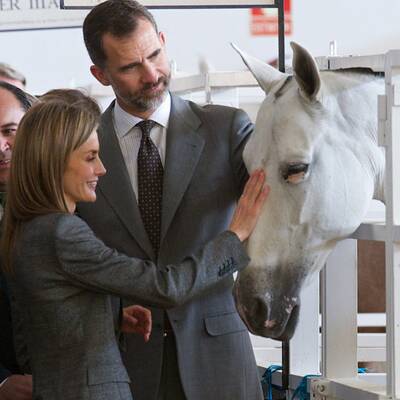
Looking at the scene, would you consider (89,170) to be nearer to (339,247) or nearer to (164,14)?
(339,247)

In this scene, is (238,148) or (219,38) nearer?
(238,148)

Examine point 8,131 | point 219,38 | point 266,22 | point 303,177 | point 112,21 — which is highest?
point 266,22

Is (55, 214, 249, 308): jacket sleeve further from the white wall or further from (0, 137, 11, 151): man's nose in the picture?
the white wall

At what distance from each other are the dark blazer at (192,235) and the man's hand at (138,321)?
0.10 m

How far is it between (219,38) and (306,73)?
6963 mm

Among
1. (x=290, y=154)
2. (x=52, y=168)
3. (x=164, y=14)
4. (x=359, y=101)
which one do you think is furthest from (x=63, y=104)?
(x=164, y=14)

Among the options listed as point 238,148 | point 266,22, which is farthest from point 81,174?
point 266,22

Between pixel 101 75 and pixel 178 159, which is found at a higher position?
pixel 101 75

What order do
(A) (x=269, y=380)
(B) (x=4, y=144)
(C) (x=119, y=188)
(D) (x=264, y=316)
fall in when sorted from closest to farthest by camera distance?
(D) (x=264, y=316) < (C) (x=119, y=188) < (B) (x=4, y=144) < (A) (x=269, y=380)

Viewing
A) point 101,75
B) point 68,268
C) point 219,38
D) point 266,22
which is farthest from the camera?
point 266,22

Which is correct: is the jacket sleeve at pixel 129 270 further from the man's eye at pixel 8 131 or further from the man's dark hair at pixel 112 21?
the man's eye at pixel 8 131

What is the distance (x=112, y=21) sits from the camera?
221cm

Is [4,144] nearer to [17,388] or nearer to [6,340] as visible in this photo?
→ [6,340]

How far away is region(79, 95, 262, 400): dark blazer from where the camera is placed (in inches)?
84.0
